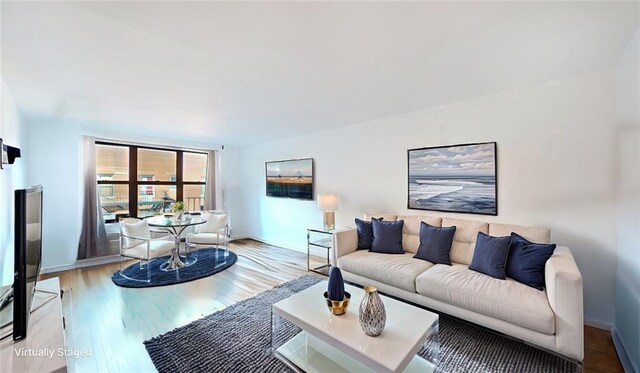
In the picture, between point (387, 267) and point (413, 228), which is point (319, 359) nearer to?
point (387, 267)

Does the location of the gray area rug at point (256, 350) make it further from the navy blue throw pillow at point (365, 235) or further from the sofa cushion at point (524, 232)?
the navy blue throw pillow at point (365, 235)

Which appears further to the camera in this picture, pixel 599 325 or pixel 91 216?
pixel 91 216

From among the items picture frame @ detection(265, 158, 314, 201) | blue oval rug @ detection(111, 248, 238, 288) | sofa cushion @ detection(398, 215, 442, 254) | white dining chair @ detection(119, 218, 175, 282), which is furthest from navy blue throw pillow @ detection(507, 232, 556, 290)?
white dining chair @ detection(119, 218, 175, 282)

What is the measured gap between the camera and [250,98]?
2799 millimetres

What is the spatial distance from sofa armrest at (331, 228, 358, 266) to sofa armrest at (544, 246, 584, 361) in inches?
73.2

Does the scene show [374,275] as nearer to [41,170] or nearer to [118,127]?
[118,127]

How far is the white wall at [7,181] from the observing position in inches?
84.7

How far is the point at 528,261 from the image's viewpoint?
208 cm

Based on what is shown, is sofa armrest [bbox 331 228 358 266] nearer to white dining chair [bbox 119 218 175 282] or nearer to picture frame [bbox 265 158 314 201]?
picture frame [bbox 265 158 314 201]

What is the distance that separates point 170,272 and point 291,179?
2473 mm

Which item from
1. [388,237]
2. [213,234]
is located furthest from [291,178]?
[388,237]

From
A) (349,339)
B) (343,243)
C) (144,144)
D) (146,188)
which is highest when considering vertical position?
(144,144)

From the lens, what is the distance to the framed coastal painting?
2.78 m

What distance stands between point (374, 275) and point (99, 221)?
448 centimetres
